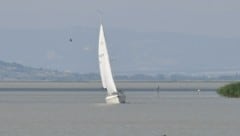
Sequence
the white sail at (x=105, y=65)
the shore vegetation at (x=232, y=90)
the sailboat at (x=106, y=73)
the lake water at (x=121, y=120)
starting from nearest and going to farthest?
1. the lake water at (x=121, y=120)
2. the white sail at (x=105, y=65)
3. the sailboat at (x=106, y=73)
4. the shore vegetation at (x=232, y=90)

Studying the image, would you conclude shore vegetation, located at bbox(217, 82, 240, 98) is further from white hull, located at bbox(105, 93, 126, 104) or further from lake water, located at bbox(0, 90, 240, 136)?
white hull, located at bbox(105, 93, 126, 104)

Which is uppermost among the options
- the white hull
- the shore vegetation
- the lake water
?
the shore vegetation

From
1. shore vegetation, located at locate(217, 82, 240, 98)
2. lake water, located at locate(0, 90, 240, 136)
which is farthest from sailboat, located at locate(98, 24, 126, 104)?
shore vegetation, located at locate(217, 82, 240, 98)

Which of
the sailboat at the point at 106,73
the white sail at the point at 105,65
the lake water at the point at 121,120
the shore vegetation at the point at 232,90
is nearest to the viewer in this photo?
the lake water at the point at 121,120

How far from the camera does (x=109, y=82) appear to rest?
108562 mm

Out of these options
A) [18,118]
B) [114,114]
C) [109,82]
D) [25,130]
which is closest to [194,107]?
[109,82]

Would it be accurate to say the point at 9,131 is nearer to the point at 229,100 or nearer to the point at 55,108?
the point at 55,108

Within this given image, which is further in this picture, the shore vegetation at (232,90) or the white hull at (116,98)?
the shore vegetation at (232,90)

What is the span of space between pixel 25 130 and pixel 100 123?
968 centimetres

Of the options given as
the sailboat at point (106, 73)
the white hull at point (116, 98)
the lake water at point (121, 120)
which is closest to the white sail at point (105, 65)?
the sailboat at point (106, 73)

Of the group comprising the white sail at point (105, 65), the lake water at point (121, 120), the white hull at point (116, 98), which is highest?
the white sail at point (105, 65)

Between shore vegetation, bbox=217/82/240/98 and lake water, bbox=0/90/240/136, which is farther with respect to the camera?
shore vegetation, bbox=217/82/240/98

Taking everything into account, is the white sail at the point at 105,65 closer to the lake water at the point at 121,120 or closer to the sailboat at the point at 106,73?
the sailboat at the point at 106,73

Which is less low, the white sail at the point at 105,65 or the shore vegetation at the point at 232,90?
the white sail at the point at 105,65
